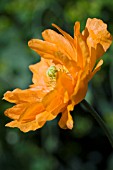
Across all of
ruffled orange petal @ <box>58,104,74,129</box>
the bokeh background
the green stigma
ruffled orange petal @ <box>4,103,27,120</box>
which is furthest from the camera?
the bokeh background

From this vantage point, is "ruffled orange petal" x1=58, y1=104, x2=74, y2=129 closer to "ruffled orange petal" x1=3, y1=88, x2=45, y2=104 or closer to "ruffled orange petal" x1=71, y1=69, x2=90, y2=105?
"ruffled orange petal" x1=71, y1=69, x2=90, y2=105

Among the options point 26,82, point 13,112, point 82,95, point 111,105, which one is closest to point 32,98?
point 13,112

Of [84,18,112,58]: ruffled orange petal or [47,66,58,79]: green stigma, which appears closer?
[84,18,112,58]: ruffled orange petal

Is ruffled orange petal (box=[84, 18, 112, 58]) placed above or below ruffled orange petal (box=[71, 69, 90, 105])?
above

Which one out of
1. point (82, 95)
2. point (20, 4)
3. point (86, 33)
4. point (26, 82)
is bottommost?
point (82, 95)

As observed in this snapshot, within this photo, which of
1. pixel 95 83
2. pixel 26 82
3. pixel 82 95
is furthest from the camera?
pixel 95 83

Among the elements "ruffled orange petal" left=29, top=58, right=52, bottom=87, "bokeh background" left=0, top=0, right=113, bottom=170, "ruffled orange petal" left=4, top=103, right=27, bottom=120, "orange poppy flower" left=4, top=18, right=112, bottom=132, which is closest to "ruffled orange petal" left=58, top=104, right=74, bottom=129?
"orange poppy flower" left=4, top=18, right=112, bottom=132

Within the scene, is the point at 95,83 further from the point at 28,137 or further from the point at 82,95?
the point at 82,95

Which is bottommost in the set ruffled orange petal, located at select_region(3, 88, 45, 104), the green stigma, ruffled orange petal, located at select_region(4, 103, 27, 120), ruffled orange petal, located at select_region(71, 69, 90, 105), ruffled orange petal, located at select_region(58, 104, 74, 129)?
ruffled orange petal, located at select_region(58, 104, 74, 129)
